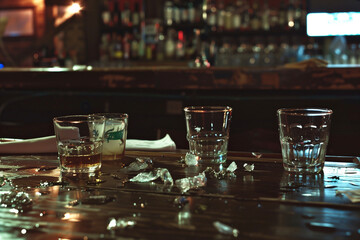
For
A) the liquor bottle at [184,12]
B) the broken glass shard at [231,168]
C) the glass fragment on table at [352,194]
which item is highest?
the liquor bottle at [184,12]

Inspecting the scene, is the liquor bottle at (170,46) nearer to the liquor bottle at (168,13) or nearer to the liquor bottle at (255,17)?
the liquor bottle at (168,13)

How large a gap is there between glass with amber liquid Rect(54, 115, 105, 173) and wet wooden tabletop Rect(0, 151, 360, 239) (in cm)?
4

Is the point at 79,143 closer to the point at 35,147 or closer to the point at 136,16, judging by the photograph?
the point at 35,147

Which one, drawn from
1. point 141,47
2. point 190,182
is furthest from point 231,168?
point 141,47

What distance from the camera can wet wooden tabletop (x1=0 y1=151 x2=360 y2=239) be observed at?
561mm

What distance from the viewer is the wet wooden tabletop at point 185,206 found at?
22.1 inches

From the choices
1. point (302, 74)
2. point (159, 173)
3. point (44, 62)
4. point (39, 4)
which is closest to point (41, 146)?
point (159, 173)

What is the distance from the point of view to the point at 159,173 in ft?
2.76

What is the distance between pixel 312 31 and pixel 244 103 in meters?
2.22

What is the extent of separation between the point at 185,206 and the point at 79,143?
13.5 inches

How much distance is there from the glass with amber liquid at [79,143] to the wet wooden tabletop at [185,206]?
4 cm

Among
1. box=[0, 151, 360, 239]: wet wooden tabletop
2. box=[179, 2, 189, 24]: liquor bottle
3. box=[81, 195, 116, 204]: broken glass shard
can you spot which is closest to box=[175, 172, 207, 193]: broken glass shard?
box=[0, 151, 360, 239]: wet wooden tabletop

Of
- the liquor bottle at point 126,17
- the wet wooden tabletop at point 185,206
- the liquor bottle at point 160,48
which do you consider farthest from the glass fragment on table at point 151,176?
the liquor bottle at point 126,17

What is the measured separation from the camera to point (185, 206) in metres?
0.67
